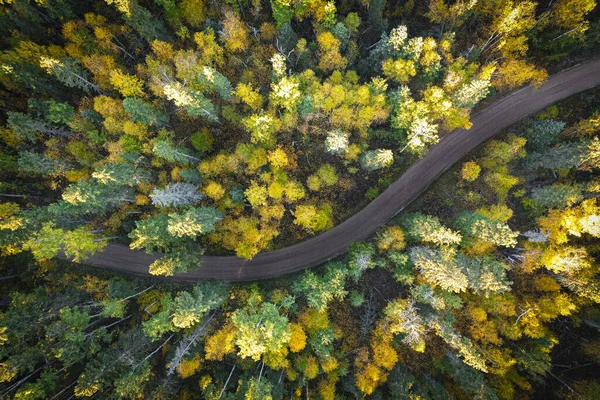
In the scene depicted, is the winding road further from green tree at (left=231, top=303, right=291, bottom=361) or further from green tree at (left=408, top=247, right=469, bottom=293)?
green tree at (left=231, top=303, right=291, bottom=361)

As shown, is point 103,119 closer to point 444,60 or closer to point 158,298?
point 158,298

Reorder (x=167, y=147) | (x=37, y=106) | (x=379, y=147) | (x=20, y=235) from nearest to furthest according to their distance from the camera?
(x=167, y=147), (x=20, y=235), (x=37, y=106), (x=379, y=147)

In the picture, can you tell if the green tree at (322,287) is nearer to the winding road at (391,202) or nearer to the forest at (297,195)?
the forest at (297,195)

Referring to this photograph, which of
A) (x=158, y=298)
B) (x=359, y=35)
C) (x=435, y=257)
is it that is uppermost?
(x=359, y=35)

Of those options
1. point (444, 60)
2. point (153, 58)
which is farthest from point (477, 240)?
point (153, 58)

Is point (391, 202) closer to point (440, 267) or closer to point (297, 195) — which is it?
point (440, 267)

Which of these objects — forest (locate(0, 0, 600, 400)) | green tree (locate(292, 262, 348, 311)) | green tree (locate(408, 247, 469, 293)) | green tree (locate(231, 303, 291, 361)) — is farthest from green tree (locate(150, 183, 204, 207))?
green tree (locate(408, 247, 469, 293))
